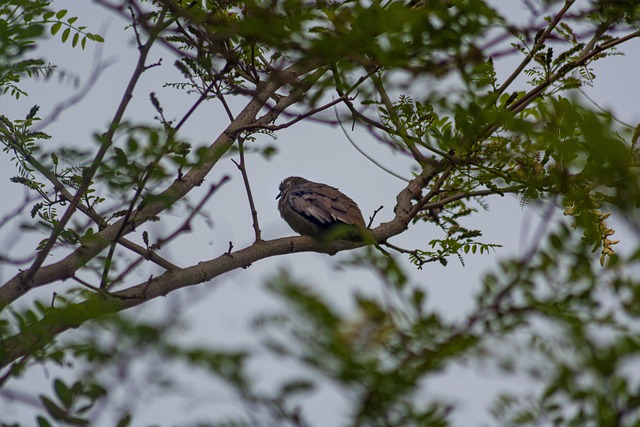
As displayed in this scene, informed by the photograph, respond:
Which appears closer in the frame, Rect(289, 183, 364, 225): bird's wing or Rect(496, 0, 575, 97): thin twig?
Rect(496, 0, 575, 97): thin twig

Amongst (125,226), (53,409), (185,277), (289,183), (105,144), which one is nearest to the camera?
(53,409)

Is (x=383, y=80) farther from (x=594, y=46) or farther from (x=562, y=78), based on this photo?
(x=594, y=46)

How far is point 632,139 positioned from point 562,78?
1853 mm

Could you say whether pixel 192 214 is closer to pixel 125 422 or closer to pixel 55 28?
pixel 125 422

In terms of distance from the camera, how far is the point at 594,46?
206 inches

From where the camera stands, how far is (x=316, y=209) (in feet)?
24.2

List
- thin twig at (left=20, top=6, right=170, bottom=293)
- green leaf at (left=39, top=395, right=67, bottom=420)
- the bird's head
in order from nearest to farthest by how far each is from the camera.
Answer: green leaf at (left=39, top=395, right=67, bottom=420) → thin twig at (left=20, top=6, right=170, bottom=293) → the bird's head

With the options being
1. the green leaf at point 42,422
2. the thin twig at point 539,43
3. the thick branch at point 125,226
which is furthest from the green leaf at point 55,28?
the green leaf at point 42,422

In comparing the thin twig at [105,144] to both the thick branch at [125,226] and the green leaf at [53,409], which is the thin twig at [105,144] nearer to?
the thick branch at [125,226]

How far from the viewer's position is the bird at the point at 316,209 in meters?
7.15

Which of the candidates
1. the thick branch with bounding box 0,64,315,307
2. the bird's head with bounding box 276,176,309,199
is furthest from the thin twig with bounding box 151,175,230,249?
the bird's head with bounding box 276,176,309,199

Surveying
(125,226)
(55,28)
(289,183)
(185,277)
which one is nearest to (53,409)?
(125,226)

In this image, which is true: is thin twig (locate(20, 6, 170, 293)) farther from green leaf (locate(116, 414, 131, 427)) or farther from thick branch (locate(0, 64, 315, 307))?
green leaf (locate(116, 414, 131, 427))

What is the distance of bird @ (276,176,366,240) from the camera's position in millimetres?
7148
